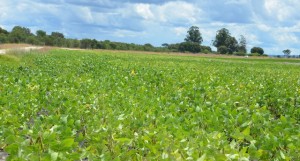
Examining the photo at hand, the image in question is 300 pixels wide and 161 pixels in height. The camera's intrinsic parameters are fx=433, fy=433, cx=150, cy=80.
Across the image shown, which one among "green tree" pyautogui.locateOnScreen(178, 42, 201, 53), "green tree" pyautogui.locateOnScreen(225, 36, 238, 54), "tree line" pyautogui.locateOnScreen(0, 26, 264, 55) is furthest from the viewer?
"green tree" pyautogui.locateOnScreen(225, 36, 238, 54)

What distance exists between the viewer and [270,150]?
4727mm

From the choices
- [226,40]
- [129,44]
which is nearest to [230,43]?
[226,40]

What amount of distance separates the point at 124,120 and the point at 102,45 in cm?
12688

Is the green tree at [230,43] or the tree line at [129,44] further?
the green tree at [230,43]

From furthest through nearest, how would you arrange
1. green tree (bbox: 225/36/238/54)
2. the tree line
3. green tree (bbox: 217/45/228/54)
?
green tree (bbox: 225/36/238/54) → green tree (bbox: 217/45/228/54) → the tree line

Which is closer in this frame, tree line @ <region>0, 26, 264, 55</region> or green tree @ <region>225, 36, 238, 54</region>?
tree line @ <region>0, 26, 264, 55</region>

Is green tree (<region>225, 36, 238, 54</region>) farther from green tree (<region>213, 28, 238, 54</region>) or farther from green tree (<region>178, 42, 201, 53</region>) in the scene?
green tree (<region>178, 42, 201, 53</region>)

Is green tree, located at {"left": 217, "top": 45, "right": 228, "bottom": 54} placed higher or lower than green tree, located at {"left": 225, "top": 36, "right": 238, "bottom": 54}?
lower

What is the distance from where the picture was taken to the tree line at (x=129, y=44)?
12424 centimetres

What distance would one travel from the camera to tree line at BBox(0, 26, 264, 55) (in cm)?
12424

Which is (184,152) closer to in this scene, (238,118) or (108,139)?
(108,139)

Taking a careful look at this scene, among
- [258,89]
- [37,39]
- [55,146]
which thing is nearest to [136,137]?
[55,146]

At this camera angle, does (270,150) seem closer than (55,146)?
No

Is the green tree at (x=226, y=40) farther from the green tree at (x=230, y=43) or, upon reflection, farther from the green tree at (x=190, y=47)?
the green tree at (x=190, y=47)
